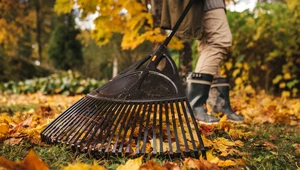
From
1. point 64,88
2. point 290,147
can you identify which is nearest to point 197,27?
point 290,147

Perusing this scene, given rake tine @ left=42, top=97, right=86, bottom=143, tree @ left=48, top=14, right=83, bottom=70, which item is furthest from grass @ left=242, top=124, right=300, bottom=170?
tree @ left=48, top=14, right=83, bottom=70

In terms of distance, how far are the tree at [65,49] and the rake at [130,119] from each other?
12.5m

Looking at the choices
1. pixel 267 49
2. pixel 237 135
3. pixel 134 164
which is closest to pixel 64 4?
pixel 237 135

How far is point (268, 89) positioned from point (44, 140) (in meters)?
4.68

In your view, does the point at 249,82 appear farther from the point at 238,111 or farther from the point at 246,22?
the point at 238,111

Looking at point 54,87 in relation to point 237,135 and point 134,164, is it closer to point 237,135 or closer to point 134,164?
point 237,135

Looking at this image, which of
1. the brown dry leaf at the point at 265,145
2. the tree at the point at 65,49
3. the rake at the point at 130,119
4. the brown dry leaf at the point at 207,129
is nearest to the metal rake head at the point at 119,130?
the rake at the point at 130,119

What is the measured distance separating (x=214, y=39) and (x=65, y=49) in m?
12.7

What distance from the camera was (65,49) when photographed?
1402 cm

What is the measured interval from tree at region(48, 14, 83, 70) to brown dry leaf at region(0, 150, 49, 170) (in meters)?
13.2

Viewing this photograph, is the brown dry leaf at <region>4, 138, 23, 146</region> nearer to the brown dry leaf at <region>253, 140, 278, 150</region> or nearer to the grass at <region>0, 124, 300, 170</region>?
the grass at <region>0, 124, 300, 170</region>

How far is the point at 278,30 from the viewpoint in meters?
4.61

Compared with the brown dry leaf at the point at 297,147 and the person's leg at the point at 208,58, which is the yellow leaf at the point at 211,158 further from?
the person's leg at the point at 208,58

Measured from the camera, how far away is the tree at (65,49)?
13.8 m
